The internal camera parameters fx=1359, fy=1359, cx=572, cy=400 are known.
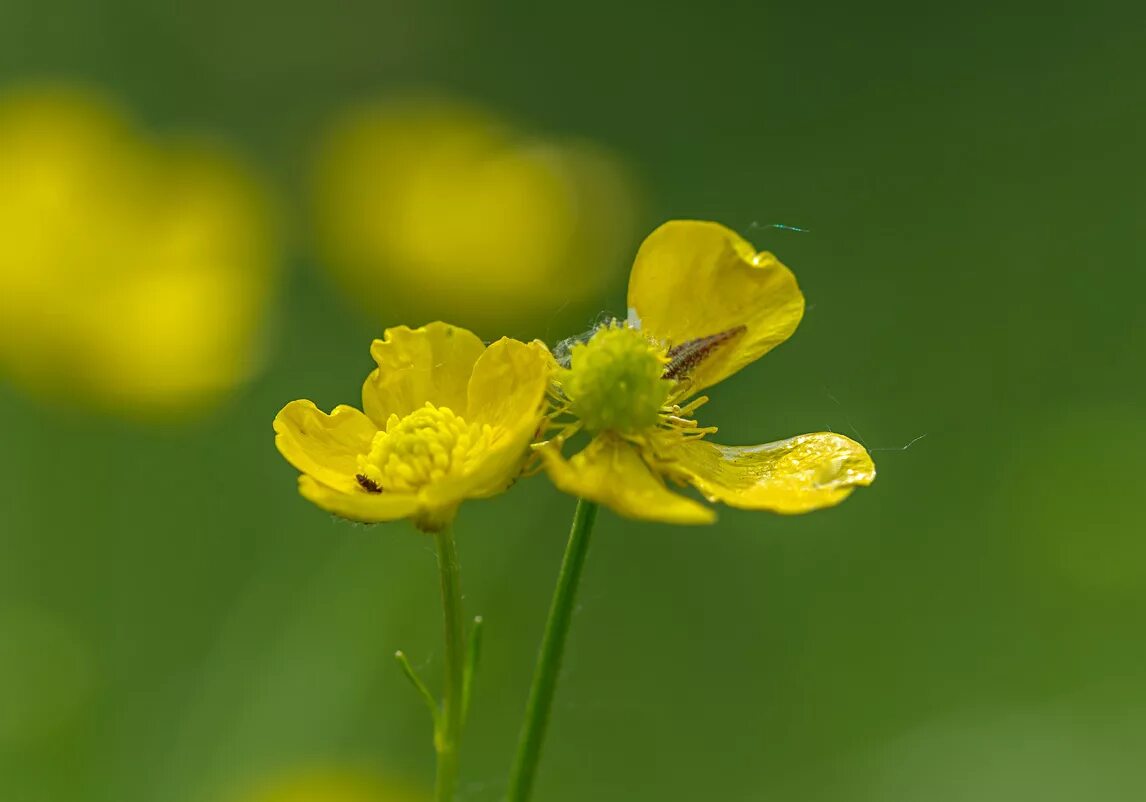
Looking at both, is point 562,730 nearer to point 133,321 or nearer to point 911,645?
point 911,645

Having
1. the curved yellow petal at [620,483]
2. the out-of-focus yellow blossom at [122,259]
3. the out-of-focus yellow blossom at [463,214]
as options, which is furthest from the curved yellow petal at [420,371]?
the out-of-focus yellow blossom at [463,214]

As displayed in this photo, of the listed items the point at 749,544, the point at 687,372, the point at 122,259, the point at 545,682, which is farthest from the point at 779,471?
the point at 122,259

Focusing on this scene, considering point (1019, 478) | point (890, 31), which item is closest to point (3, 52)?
point (890, 31)

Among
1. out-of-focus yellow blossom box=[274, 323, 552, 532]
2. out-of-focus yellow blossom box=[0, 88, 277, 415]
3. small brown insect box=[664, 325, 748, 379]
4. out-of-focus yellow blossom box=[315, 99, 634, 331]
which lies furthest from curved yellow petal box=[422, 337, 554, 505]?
out-of-focus yellow blossom box=[315, 99, 634, 331]

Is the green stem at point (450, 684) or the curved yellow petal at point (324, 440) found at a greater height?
the curved yellow petal at point (324, 440)

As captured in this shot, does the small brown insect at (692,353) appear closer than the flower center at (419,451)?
No

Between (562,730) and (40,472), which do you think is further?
(40,472)

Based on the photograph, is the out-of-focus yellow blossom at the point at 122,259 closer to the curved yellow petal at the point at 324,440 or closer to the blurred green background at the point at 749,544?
the blurred green background at the point at 749,544

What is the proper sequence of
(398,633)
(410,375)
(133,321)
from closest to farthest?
(410,375) < (398,633) < (133,321)
